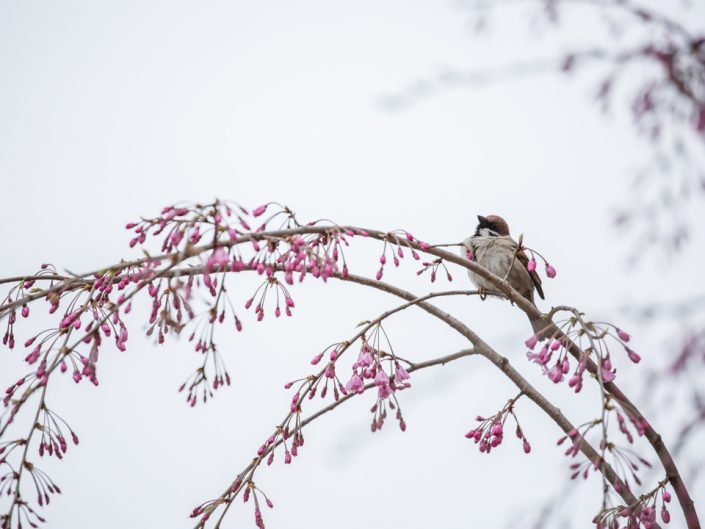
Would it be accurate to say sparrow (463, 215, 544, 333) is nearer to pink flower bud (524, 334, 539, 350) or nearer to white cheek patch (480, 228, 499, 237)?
white cheek patch (480, 228, 499, 237)

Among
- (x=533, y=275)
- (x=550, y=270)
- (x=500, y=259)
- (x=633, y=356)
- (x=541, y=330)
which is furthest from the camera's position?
(x=500, y=259)

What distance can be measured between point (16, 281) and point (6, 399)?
90 cm

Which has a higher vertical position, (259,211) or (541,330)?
(259,211)

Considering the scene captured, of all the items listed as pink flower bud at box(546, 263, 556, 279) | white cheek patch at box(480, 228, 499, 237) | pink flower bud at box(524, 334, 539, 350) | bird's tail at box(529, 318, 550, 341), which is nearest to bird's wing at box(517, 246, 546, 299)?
white cheek patch at box(480, 228, 499, 237)

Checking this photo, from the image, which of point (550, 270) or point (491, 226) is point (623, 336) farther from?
point (491, 226)

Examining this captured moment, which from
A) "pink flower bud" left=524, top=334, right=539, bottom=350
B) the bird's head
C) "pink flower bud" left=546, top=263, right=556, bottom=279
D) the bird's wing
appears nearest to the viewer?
"pink flower bud" left=524, top=334, right=539, bottom=350

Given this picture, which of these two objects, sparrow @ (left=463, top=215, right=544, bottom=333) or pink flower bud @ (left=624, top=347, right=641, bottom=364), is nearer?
pink flower bud @ (left=624, top=347, right=641, bottom=364)

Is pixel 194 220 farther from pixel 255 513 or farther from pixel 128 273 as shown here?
pixel 255 513

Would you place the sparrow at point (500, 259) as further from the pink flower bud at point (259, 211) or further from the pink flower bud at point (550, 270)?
the pink flower bud at point (259, 211)

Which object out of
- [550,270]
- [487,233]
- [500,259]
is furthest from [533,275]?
[550,270]

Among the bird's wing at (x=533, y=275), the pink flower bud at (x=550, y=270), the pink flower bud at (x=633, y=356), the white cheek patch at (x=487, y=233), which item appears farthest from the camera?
the white cheek patch at (x=487, y=233)

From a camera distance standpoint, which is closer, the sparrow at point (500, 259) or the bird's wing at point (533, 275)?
the bird's wing at point (533, 275)

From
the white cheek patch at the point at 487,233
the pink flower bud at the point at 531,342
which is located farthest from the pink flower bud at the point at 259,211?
the white cheek patch at the point at 487,233

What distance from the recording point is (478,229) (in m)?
8.42
